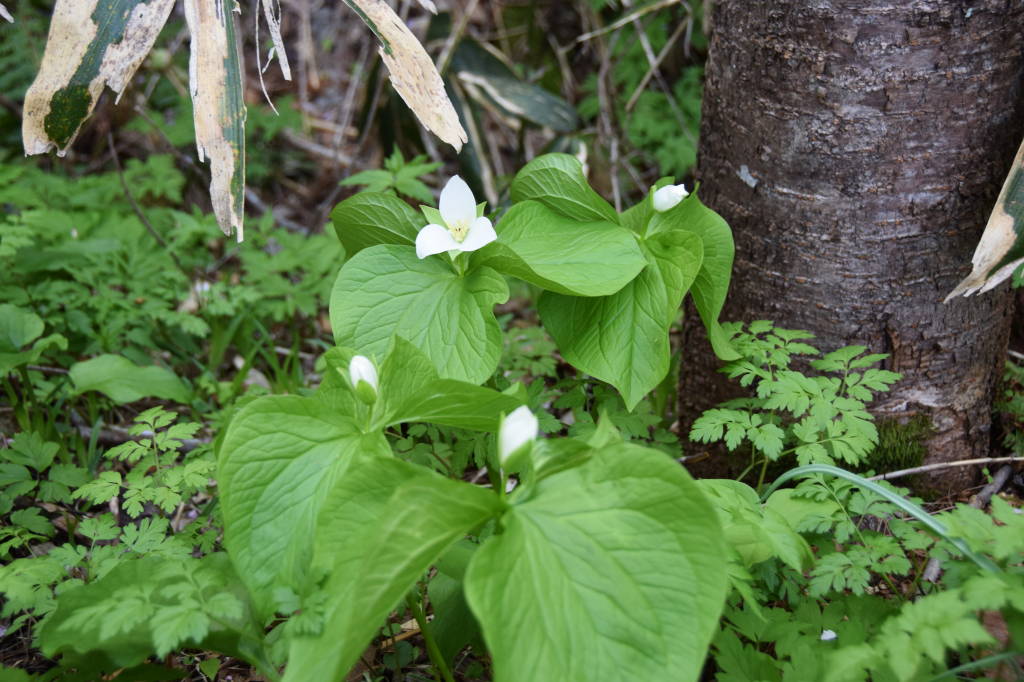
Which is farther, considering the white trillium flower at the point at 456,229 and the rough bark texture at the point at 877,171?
the rough bark texture at the point at 877,171

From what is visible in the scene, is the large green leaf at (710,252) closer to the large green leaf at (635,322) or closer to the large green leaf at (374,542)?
the large green leaf at (635,322)

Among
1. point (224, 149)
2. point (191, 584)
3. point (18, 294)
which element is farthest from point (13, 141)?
point (191, 584)

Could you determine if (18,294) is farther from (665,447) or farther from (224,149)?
(665,447)

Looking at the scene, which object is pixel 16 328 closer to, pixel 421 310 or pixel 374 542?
pixel 421 310

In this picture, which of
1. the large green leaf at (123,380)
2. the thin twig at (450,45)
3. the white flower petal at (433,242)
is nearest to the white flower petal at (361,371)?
the white flower petal at (433,242)

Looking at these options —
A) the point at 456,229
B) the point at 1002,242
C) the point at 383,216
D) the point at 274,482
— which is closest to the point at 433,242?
the point at 456,229
